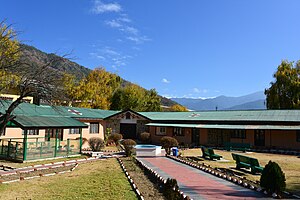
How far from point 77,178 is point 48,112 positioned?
14709 millimetres

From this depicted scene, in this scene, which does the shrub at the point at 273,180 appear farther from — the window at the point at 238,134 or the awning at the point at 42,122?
the window at the point at 238,134

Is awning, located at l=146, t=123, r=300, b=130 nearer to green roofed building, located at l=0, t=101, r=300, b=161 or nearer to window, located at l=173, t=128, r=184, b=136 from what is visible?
green roofed building, located at l=0, t=101, r=300, b=161

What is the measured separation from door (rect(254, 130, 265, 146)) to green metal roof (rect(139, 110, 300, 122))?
55.4 inches

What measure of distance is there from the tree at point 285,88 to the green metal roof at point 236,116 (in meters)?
19.0

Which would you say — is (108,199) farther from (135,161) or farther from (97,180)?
(135,161)

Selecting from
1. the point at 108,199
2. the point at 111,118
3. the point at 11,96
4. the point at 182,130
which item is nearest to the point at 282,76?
the point at 182,130

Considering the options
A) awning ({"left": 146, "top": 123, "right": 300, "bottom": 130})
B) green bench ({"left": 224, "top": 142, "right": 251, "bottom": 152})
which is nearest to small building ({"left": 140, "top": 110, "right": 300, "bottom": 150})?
awning ({"left": 146, "top": 123, "right": 300, "bottom": 130})

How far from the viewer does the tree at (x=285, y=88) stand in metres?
48.7

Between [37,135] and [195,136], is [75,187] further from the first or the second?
[195,136]

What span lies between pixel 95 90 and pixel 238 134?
31293mm

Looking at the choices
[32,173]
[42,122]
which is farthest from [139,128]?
[32,173]

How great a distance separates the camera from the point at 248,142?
100ft

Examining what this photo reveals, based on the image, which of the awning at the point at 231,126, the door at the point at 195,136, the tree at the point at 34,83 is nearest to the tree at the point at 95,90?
the awning at the point at 231,126

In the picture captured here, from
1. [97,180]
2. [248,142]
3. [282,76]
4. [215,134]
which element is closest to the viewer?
[97,180]
